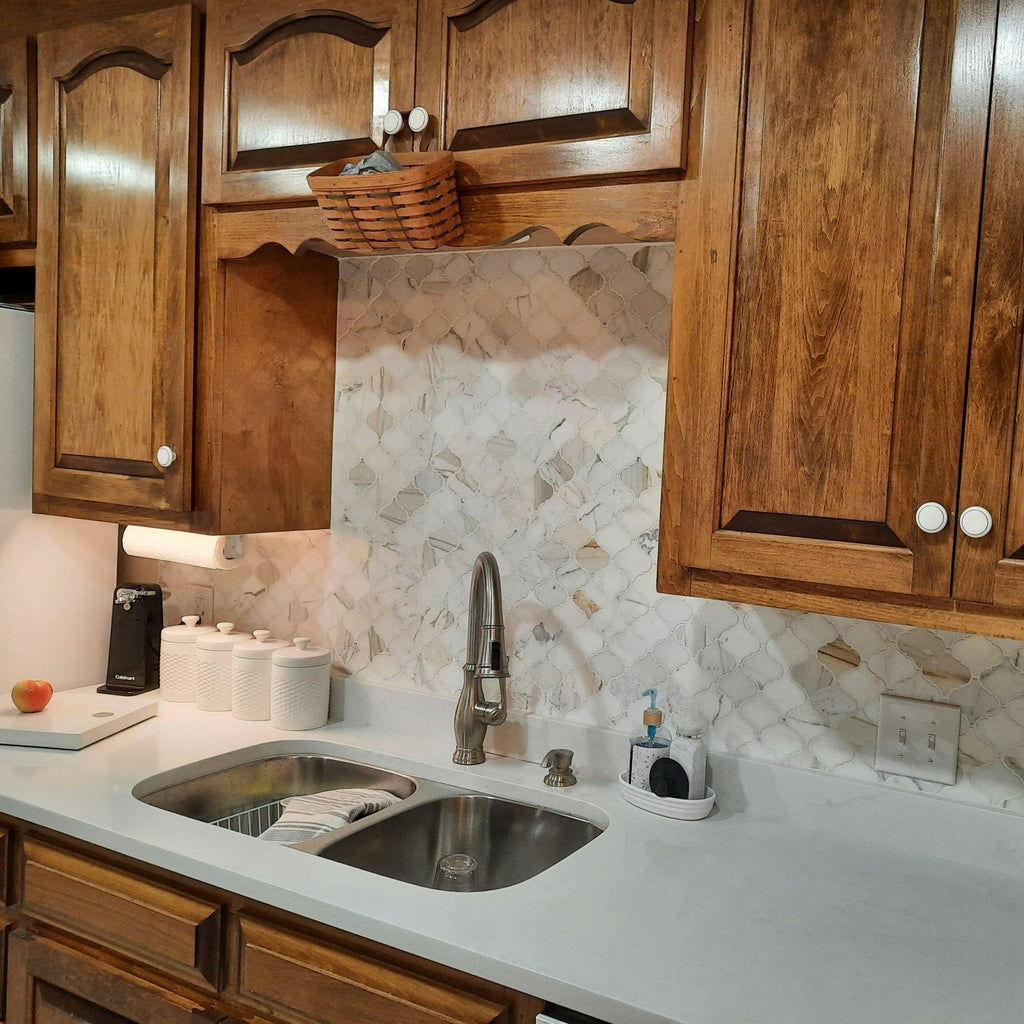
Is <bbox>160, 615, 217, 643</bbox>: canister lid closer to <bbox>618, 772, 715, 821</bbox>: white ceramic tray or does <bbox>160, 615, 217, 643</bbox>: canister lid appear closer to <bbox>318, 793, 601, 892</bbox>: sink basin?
<bbox>318, 793, 601, 892</bbox>: sink basin

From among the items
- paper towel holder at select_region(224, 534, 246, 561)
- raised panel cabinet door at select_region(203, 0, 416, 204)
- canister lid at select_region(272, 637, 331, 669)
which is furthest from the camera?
paper towel holder at select_region(224, 534, 246, 561)

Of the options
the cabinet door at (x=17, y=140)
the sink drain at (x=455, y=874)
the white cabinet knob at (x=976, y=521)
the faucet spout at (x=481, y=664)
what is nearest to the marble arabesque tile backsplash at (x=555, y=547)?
the faucet spout at (x=481, y=664)

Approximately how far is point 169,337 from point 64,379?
1.00ft

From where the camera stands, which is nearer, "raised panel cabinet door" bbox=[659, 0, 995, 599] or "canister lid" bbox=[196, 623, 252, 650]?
"raised panel cabinet door" bbox=[659, 0, 995, 599]

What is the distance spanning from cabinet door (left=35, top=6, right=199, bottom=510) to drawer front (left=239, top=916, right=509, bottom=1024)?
0.87m

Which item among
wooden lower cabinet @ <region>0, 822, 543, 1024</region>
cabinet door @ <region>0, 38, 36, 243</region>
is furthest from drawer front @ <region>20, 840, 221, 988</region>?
cabinet door @ <region>0, 38, 36, 243</region>

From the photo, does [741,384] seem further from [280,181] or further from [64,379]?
[64,379]

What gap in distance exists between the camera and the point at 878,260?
1286mm

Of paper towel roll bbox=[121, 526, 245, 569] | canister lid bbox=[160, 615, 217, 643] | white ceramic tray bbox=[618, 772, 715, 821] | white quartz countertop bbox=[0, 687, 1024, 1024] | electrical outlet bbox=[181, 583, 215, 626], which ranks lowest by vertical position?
white quartz countertop bbox=[0, 687, 1024, 1024]

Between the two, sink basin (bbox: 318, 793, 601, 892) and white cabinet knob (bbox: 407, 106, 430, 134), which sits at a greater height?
white cabinet knob (bbox: 407, 106, 430, 134)

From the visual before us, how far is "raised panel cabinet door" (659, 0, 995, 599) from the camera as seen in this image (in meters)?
1.24

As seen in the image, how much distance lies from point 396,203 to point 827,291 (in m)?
0.66

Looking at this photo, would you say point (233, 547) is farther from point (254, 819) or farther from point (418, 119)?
point (418, 119)

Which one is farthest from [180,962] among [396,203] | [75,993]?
[396,203]
